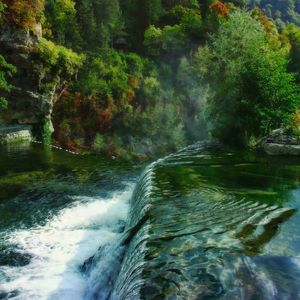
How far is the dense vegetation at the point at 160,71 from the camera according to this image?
1705cm

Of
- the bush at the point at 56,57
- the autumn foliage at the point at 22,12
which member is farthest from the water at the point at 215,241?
the autumn foliage at the point at 22,12

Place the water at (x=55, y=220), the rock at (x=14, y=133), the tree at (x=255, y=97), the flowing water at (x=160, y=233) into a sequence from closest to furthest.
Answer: the flowing water at (x=160, y=233), the water at (x=55, y=220), the tree at (x=255, y=97), the rock at (x=14, y=133)

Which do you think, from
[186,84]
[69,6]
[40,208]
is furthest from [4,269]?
[186,84]

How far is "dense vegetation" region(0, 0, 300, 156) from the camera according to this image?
17.0 meters

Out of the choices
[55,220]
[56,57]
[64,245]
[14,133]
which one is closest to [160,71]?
[56,57]

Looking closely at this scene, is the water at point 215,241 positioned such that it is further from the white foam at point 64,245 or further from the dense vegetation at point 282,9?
the dense vegetation at point 282,9

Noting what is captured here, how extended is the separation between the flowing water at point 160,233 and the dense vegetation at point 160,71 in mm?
4167

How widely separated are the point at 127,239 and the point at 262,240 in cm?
219

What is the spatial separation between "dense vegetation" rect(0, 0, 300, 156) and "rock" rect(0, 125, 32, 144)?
455cm

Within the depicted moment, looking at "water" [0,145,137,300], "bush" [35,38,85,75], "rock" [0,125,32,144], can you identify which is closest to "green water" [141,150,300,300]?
"water" [0,145,137,300]

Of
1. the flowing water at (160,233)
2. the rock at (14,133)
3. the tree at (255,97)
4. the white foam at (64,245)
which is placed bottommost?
the white foam at (64,245)

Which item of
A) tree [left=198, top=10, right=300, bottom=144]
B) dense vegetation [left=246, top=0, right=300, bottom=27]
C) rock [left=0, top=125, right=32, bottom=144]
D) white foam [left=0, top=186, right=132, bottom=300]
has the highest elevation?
dense vegetation [left=246, top=0, right=300, bottom=27]

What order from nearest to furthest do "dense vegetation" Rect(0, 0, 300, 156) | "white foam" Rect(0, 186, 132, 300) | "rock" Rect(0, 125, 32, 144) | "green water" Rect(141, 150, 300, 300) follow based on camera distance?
1. "green water" Rect(141, 150, 300, 300)
2. "white foam" Rect(0, 186, 132, 300)
3. "dense vegetation" Rect(0, 0, 300, 156)
4. "rock" Rect(0, 125, 32, 144)

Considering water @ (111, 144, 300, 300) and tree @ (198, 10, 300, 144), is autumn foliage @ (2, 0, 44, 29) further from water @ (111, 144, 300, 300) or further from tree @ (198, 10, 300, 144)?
water @ (111, 144, 300, 300)
